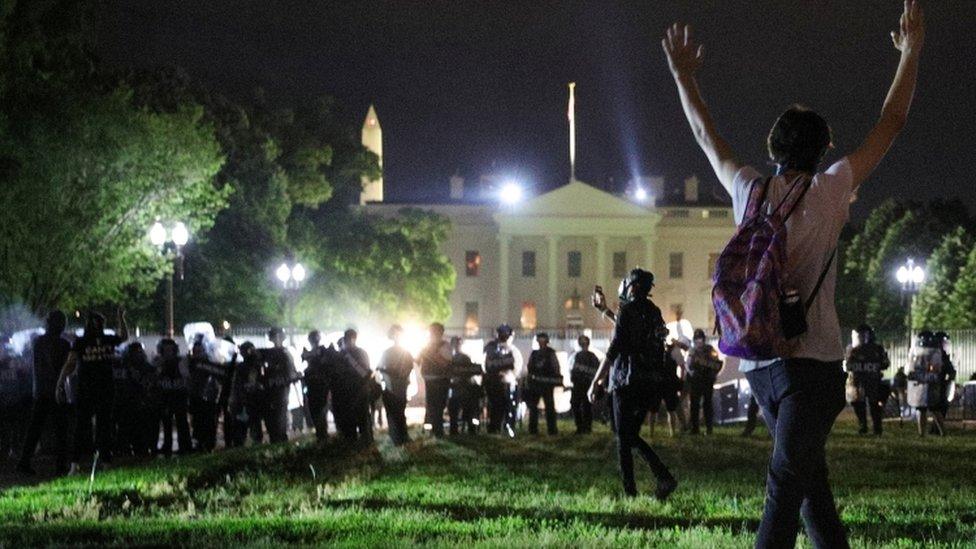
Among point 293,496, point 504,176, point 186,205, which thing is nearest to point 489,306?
point 504,176

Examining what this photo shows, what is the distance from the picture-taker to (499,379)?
24.2m

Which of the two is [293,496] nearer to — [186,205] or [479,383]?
[479,383]

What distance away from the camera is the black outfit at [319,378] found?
69.2ft

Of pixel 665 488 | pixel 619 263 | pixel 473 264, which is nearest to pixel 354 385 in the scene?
pixel 665 488

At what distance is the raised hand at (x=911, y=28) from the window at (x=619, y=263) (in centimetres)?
10316

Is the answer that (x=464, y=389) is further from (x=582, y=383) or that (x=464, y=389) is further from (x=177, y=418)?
(x=177, y=418)

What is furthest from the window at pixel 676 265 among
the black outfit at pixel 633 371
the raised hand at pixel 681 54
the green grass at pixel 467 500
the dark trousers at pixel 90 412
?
the raised hand at pixel 681 54

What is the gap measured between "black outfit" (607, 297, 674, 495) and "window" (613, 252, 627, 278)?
96919mm

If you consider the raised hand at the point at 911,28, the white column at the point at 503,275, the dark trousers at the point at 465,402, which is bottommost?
the dark trousers at the point at 465,402

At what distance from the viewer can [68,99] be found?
35344 millimetres

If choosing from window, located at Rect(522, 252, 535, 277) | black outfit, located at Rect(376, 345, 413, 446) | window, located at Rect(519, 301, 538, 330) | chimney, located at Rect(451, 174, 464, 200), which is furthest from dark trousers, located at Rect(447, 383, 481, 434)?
chimney, located at Rect(451, 174, 464, 200)

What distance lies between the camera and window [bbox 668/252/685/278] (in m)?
111

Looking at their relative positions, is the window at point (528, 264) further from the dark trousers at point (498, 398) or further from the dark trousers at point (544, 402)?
the dark trousers at point (498, 398)

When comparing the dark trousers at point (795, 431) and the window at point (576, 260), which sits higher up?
the window at point (576, 260)
